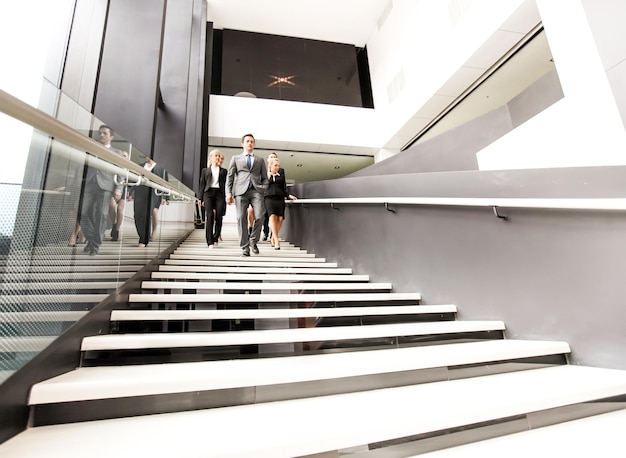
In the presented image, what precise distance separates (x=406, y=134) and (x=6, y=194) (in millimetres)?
8796

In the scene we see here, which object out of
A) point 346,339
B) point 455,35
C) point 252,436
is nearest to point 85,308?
point 252,436

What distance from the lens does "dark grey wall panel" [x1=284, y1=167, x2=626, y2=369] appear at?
1.68 m

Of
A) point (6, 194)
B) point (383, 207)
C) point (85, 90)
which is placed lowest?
point (6, 194)

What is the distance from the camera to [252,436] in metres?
0.98

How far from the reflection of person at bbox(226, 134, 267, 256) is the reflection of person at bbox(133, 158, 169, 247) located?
42.1 inches

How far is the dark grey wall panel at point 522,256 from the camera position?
168 cm

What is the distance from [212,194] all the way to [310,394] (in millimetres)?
3642

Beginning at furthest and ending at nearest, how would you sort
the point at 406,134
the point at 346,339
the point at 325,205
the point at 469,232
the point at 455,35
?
1. the point at 406,134
2. the point at 455,35
3. the point at 325,205
4. the point at 469,232
5. the point at 346,339

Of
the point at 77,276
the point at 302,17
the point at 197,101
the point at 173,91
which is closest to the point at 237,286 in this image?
the point at 77,276

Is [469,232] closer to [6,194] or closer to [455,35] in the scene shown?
[6,194]

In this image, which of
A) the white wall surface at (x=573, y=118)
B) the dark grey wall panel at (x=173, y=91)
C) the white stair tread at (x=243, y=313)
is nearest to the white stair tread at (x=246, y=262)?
the white stair tread at (x=243, y=313)

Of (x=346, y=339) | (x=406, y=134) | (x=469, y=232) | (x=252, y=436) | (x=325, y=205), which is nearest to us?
(x=252, y=436)

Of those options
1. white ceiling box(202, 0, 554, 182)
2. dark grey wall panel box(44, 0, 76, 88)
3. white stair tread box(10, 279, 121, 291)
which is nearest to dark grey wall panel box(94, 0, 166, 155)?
dark grey wall panel box(44, 0, 76, 88)

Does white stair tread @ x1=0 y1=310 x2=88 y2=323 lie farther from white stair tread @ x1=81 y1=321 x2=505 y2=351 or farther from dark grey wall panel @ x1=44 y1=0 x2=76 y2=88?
dark grey wall panel @ x1=44 y1=0 x2=76 y2=88
